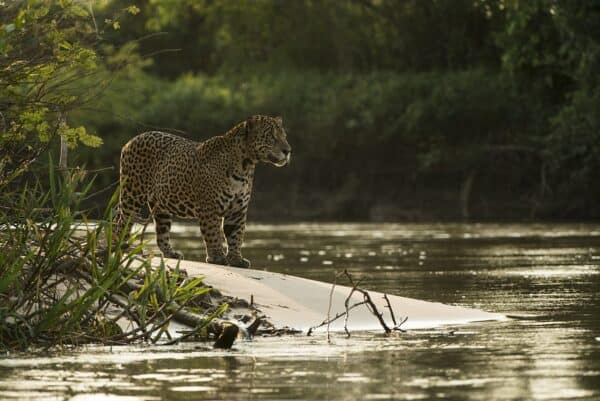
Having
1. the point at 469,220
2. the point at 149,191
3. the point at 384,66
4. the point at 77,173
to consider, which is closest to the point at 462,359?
the point at 77,173

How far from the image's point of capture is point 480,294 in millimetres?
16750

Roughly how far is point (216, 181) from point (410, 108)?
27475 mm

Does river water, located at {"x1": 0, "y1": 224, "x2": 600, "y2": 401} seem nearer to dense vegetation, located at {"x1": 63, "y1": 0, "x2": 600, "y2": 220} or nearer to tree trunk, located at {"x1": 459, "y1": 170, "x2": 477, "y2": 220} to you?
dense vegetation, located at {"x1": 63, "y1": 0, "x2": 600, "y2": 220}

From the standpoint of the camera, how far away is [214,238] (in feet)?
55.7

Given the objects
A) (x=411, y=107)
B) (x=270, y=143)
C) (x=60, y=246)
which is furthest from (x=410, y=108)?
(x=60, y=246)

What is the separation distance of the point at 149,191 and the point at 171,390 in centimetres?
889

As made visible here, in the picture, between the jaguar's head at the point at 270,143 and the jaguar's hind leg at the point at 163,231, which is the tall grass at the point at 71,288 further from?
the jaguar's hind leg at the point at 163,231

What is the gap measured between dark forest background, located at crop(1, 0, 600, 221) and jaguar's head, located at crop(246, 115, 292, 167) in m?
22.2

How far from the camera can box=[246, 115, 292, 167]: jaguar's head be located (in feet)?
55.4

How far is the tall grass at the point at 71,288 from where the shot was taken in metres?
12.0

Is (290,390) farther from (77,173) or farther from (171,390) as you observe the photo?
(77,173)

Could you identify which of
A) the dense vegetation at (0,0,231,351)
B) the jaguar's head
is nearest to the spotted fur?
the jaguar's head

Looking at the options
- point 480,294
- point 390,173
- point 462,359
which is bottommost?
point 390,173

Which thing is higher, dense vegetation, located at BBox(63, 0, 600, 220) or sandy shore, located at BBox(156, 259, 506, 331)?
sandy shore, located at BBox(156, 259, 506, 331)
